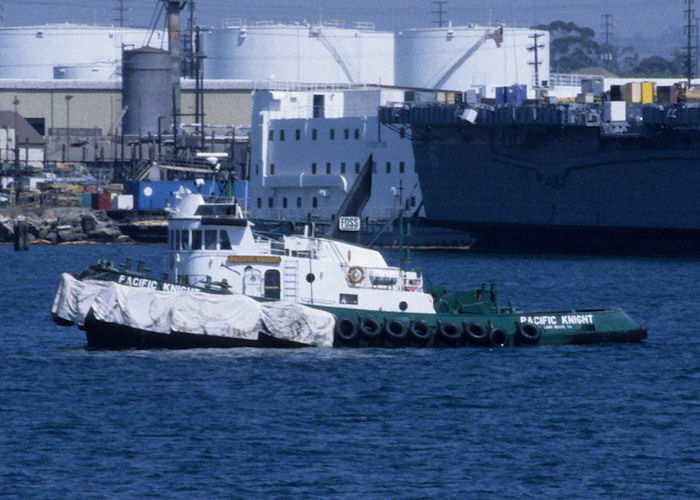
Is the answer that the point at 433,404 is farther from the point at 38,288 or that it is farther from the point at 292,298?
the point at 38,288

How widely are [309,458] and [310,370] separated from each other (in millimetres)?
8827

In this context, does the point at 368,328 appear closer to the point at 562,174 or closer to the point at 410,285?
the point at 410,285

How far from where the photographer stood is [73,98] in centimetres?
14075

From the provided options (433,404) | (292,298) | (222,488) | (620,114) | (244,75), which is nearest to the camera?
(222,488)

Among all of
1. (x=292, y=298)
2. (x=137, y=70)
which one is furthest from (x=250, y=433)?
(x=137, y=70)

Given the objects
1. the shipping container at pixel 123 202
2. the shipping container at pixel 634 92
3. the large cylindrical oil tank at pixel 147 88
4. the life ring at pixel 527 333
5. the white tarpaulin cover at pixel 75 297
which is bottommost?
the life ring at pixel 527 333

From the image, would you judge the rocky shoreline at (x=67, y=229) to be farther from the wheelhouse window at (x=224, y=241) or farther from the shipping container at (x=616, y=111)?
the wheelhouse window at (x=224, y=241)

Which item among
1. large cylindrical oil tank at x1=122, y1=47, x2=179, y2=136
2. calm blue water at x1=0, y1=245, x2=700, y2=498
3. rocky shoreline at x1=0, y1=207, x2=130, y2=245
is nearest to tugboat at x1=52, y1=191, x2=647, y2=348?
calm blue water at x1=0, y1=245, x2=700, y2=498

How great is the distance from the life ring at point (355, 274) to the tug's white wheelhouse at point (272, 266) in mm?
24

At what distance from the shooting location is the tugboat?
34.8 meters

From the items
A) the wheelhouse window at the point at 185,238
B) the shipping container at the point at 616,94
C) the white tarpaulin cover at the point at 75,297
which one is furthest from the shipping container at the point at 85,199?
the white tarpaulin cover at the point at 75,297

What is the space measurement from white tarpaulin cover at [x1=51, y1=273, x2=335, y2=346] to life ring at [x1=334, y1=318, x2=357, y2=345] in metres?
1.41

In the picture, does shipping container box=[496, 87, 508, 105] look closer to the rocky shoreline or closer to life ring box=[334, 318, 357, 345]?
the rocky shoreline

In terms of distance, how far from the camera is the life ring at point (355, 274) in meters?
37.2
